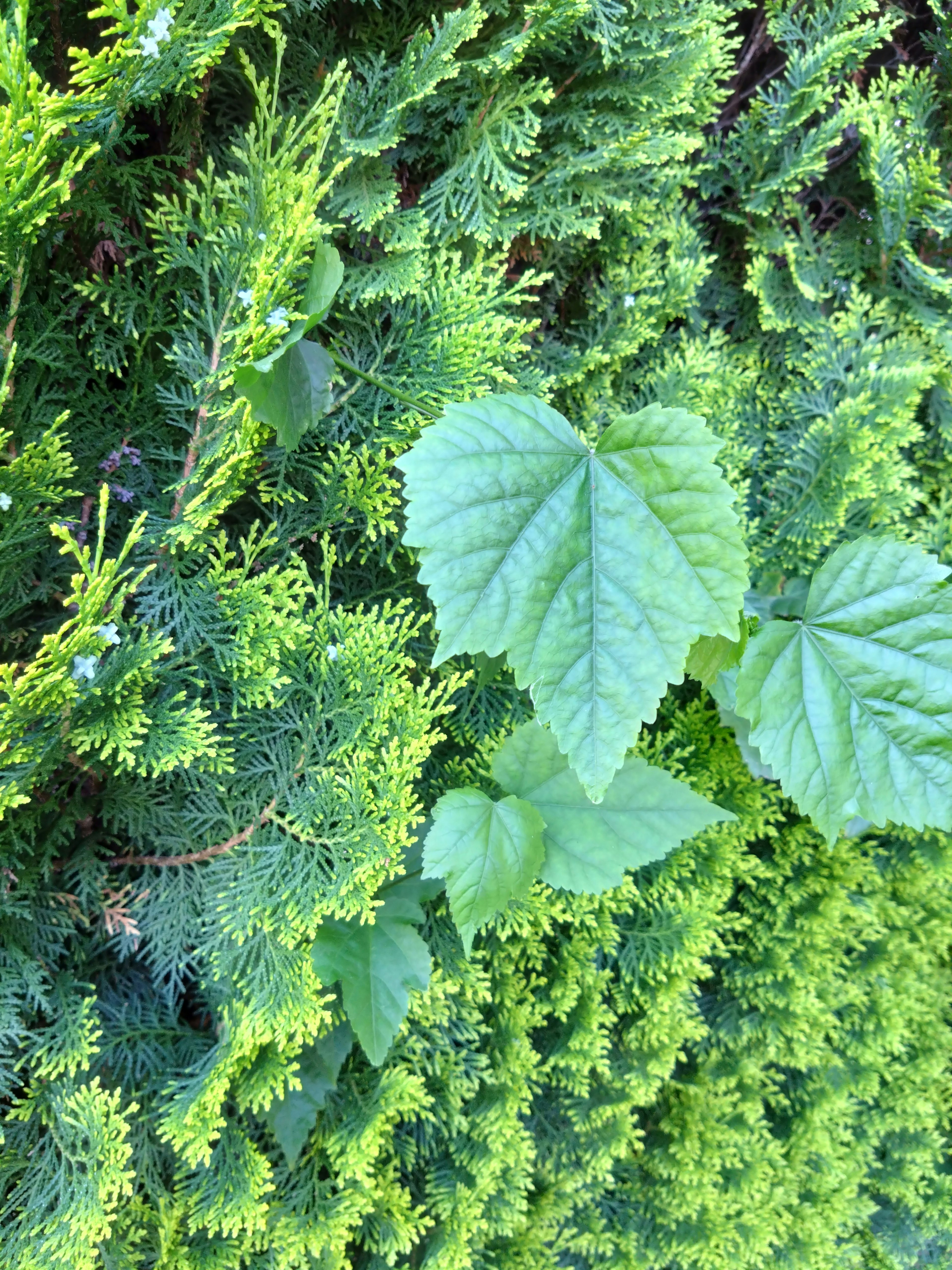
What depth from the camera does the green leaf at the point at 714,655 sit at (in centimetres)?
100

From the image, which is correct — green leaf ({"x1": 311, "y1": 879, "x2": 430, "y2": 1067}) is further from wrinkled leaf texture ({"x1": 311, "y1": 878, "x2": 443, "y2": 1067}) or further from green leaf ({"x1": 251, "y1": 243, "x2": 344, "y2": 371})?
green leaf ({"x1": 251, "y1": 243, "x2": 344, "y2": 371})

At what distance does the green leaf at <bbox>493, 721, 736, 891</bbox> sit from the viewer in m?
1.19

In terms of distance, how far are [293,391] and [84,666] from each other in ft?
1.52

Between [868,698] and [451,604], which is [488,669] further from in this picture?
[868,698]

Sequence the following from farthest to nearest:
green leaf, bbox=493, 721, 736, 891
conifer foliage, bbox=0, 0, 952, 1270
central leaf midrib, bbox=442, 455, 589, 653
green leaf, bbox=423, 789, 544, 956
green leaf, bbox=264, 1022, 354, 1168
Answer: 1. green leaf, bbox=264, 1022, 354, 1168
2. green leaf, bbox=493, 721, 736, 891
3. green leaf, bbox=423, 789, 544, 956
4. conifer foliage, bbox=0, 0, 952, 1270
5. central leaf midrib, bbox=442, 455, 589, 653

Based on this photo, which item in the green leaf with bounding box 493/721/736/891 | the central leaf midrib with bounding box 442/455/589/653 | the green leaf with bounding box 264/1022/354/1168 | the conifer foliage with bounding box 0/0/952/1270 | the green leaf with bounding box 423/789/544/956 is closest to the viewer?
the central leaf midrib with bounding box 442/455/589/653

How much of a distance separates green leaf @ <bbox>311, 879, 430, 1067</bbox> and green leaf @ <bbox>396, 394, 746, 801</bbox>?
52 cm

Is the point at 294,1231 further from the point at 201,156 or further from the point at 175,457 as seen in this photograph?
the point at 201,156

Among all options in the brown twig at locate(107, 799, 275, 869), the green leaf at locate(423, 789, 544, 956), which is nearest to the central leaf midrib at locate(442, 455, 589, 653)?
the green leaf at locate(423, 789, 544, 956)

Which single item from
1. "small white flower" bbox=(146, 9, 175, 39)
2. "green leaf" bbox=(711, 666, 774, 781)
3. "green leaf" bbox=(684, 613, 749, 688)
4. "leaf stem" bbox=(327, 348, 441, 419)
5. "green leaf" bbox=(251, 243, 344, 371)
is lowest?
"green leaf" bbox=(711, 666, 774, 781)

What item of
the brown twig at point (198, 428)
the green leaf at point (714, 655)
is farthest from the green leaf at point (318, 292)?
the green leaf at point (714, 655)

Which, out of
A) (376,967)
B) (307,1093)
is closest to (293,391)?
(376,967)

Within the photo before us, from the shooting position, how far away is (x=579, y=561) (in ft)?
2.96

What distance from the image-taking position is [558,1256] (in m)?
1.76
